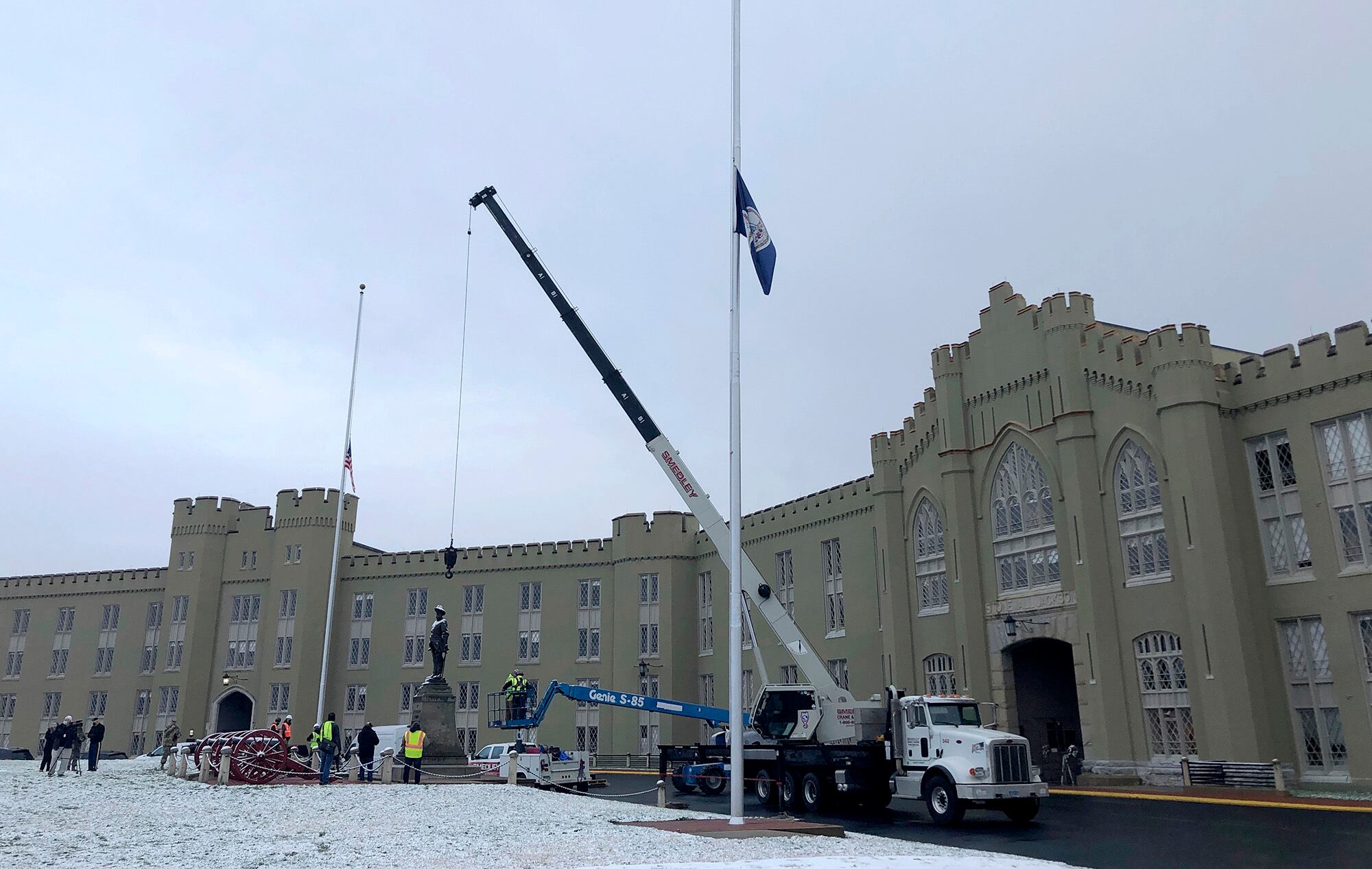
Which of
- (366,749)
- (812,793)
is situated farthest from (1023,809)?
(366,749)

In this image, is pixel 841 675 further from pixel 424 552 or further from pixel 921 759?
pixel 424 552

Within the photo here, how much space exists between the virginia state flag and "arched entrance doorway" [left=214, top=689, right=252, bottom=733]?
42921mm

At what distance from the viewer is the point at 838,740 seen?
80.9 feet

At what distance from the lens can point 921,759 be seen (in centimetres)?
2217

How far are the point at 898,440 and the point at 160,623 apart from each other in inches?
1577

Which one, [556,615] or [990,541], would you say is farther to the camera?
[556,615]

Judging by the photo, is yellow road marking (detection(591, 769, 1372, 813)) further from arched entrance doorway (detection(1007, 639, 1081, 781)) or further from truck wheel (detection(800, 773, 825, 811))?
truck wheel (detection(800, 773, 825, 811))

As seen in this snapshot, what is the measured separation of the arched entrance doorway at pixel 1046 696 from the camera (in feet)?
105

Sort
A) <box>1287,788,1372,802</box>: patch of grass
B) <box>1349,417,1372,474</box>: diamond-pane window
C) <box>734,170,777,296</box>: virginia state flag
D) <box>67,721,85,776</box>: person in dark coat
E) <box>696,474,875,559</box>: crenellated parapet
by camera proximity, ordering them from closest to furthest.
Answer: <box>734,170,777,296</box>: virginia state flag → <box>1287,788,1372,802</box>: patch of grass → <box>1349,417,1372,474</box>: diamond-pane window → <box>67,721,85,776</box>: person in dark coat → <box>696,474,875,559</box>: crenellated parapet

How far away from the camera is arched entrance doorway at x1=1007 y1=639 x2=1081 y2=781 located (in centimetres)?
3216

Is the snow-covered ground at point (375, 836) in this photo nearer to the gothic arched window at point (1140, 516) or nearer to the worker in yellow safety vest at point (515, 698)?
the worker in yellow safety vest at point (515, 698)

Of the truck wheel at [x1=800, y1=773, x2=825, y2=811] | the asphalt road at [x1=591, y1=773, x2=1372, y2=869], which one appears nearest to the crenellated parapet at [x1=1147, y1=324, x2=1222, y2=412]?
the asphalt road at [x1=591, y1=773, x2=1372, y2=869]

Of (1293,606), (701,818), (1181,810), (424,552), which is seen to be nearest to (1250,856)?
(1181,810)

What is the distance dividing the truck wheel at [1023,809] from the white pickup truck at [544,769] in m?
12.9
